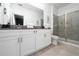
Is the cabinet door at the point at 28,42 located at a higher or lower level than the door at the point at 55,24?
lower

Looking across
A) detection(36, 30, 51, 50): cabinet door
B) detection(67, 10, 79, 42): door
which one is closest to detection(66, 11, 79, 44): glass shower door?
detection(67, 10, 79, 42): door

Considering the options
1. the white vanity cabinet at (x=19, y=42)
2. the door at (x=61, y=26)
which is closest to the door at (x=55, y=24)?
the door at (x=61, y=26)

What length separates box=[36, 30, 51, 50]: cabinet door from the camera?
1899mm

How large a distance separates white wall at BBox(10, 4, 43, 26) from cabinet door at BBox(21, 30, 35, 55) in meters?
0.35

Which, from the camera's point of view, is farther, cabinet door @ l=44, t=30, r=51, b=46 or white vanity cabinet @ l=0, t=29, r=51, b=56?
cabinet door @ l=44, t=30, r=51, b=46

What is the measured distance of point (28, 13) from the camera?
5.94 feet

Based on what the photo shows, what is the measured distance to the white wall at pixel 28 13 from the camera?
1.62 meters

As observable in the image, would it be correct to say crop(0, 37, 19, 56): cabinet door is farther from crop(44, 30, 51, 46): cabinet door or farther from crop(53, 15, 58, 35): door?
crop(53, 15, 58, 35): door

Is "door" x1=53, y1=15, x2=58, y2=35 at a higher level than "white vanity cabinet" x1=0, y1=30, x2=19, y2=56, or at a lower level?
higher

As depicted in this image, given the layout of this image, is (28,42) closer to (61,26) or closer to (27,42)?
(27,42)

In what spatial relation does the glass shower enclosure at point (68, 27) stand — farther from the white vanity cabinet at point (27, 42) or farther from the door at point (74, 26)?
the white vanity cabinet at point (27, 42)

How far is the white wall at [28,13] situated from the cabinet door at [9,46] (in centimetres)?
67

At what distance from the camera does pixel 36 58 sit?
155 cm

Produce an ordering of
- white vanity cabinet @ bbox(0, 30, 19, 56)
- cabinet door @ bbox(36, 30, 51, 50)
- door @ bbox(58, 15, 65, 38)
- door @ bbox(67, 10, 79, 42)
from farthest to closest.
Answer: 1. door @ bbox(58, 15, 65, 38)
2. door @ bbox(67, 10, 79, 42)
3. cabinet door @ bbox(36, 30, 51, 50)
4. white vanity cabinet @ bbox(0, 30, 19, 56)
